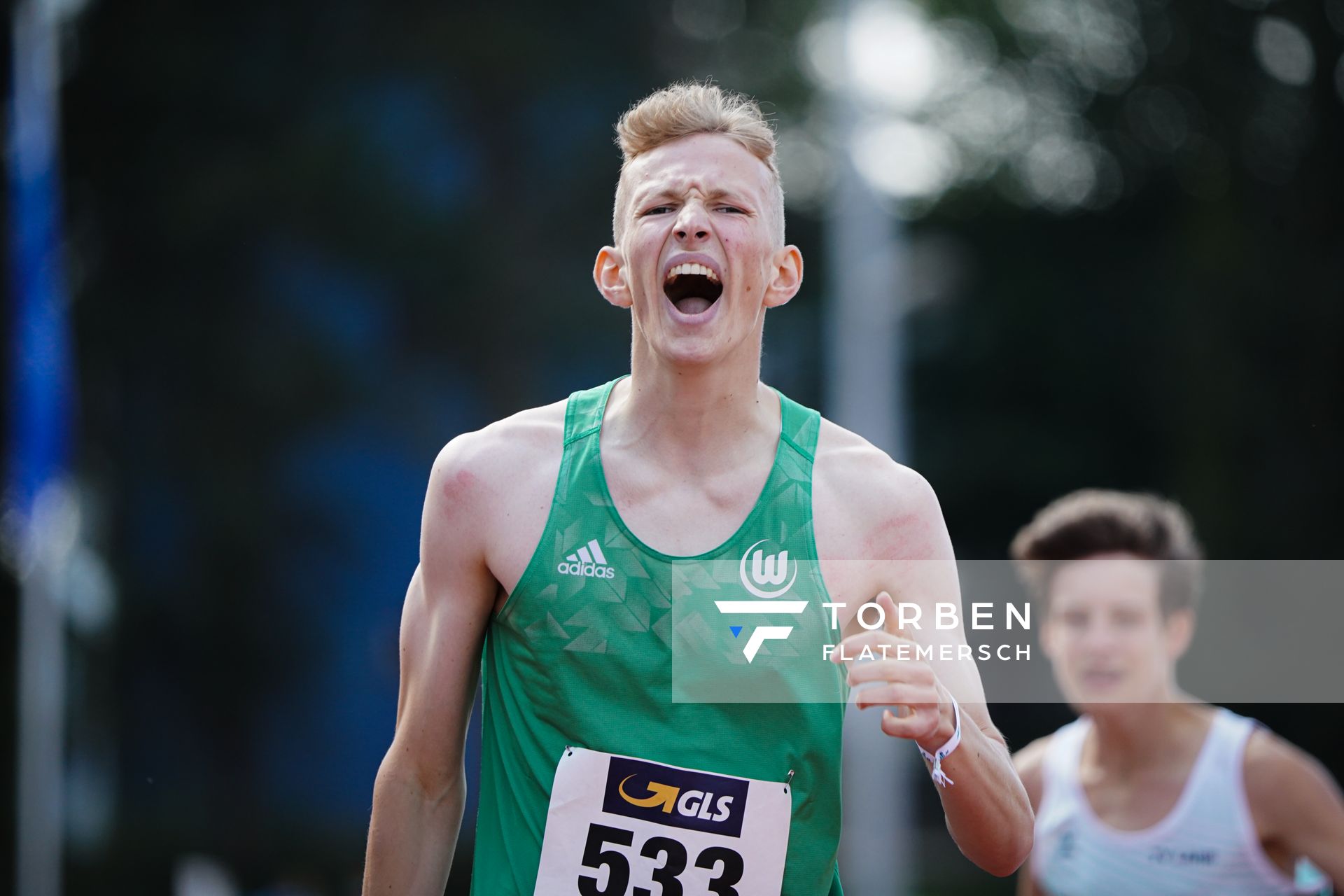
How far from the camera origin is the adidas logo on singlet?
3168 millimetres

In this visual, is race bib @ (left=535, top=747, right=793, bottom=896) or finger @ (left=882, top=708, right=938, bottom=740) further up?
finger @ (left=882, top=708, right=938, bottom=740)

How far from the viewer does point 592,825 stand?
3.09 m

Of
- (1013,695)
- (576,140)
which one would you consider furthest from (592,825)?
A: (576,140)

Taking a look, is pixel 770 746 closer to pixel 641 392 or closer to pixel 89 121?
pixel 641 392

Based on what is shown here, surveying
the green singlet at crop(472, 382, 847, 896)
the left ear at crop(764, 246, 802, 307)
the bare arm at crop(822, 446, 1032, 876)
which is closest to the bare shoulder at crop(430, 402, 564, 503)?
the green singlet at crop(472, 382, 847, 896)

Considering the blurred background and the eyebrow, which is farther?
the blurred background

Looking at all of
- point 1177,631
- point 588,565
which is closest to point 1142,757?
point 1177,631

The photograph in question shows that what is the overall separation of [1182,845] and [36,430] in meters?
11.4

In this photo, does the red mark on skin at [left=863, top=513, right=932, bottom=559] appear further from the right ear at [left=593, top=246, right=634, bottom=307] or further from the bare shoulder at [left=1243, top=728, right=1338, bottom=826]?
the bare shoulder at [left=1243, top=728, right=1338, bottom=826]

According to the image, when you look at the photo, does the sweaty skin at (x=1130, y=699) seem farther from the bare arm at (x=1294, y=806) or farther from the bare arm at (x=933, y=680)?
the bare arm at (x=933, y=680)

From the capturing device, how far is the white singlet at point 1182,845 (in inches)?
190

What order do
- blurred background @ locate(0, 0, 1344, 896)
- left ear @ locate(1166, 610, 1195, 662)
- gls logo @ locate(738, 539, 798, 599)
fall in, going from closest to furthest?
1. gls logo @ locate(738, 539, 798, 599)
2. left ear @ locate(1166, 610, 1195, 662)
3. blurred background @ locate(0, 0, 1344, 896)

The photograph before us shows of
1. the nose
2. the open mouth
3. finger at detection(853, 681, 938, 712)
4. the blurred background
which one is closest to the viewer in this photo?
finger at detection(853, 681, 938, 712)

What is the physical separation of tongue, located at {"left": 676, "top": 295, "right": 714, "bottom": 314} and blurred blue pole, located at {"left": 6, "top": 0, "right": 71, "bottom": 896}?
10.4 m
